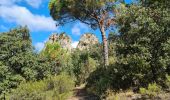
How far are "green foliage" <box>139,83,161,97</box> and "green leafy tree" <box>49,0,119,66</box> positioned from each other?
9422 mm

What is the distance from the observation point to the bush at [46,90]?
2219cm

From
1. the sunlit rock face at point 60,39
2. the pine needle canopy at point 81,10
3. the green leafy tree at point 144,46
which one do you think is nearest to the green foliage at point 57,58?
the sunlit rock face at point 60,39

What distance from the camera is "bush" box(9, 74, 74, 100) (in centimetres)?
2219

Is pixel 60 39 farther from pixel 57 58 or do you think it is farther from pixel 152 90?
pixel 152 90

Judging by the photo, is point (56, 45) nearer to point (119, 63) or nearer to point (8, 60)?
point (8, 60)

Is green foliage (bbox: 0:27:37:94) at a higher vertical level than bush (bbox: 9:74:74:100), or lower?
higher

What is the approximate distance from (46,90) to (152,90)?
942cm

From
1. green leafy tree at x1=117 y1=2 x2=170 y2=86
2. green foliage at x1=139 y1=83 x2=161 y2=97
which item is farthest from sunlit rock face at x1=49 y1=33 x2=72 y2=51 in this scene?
green foliage at x1=139 y1=83 x2=161 y2=97

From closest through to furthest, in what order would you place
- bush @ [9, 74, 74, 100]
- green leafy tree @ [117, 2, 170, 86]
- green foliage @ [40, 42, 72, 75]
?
Answer: green leafy tree @ [117, 2, 170, 86] → bush @ [9, 74, 74, 100] → green foliage @ [40, 42, 72, 75]

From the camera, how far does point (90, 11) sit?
1129 inches

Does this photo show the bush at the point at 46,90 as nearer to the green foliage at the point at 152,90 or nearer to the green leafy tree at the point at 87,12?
the green leafy tree at the point at 87,12

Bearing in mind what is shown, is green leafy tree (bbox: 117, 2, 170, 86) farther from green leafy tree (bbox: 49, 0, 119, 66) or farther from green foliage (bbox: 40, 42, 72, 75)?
green foliage (bbox: 40, 42, 72, 75)

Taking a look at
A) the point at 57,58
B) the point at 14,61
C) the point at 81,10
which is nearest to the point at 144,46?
the point at 81,10

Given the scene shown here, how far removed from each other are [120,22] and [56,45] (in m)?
27.5
